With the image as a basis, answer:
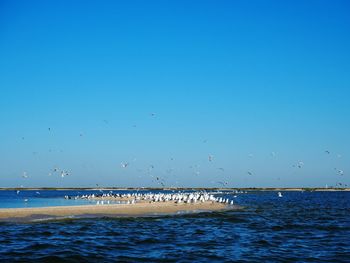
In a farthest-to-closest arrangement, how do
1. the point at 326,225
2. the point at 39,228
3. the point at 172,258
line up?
the point at 326,225 < the point at 39,228 < the point at 172,258

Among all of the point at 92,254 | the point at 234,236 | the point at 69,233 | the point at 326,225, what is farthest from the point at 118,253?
the point at 326,225

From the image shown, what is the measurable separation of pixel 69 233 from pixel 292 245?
12.0 m

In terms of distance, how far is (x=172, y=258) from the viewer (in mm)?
18578

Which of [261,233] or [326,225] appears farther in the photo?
[326,225]

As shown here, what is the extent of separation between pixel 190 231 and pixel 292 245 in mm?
7009

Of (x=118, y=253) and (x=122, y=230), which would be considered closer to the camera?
(x=118, y=253)

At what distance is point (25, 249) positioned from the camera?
65.0 ft

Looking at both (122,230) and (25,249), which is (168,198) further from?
(25,249)

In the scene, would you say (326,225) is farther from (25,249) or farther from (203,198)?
(203,198)

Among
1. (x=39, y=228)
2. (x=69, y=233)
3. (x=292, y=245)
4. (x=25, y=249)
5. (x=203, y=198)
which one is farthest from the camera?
(x=203, y=198)

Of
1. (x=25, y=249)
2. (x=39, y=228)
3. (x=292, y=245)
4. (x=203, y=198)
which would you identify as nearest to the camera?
(x=25, y=249)

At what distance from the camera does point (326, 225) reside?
32.9 meters

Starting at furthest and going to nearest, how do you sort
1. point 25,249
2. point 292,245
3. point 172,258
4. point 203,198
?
point 203,198 → point 292,245 → point 25,249 → point 172,258

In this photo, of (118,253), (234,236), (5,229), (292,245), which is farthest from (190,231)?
(5,229)
